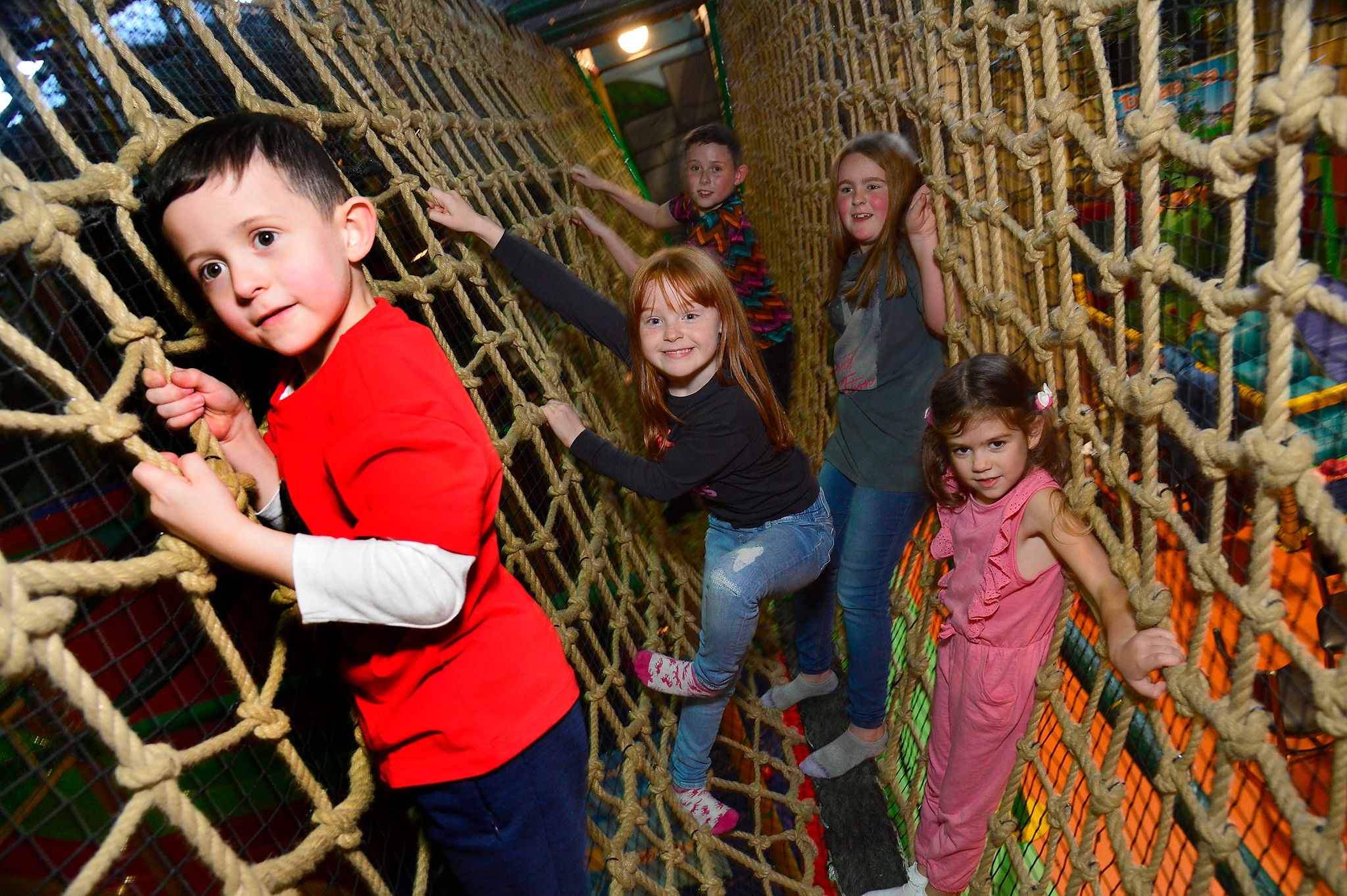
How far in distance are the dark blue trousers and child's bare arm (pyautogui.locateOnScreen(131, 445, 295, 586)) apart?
28cm

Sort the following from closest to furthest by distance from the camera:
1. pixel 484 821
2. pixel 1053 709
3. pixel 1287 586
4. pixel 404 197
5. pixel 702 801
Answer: pixel 484 821 < pixel 1053 709 < pixel 404 197 < pixel 1287 586 < pixel 702 801

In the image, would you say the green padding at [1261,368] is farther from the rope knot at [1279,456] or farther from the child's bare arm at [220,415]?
the child's bare arm at [220,415]

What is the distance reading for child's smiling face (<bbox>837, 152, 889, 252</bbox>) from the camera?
1273 millimetres

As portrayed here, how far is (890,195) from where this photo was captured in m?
1.23

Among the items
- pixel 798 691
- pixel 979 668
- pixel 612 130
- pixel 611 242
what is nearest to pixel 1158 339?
pixel 979 668

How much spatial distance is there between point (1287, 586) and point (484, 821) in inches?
47.0

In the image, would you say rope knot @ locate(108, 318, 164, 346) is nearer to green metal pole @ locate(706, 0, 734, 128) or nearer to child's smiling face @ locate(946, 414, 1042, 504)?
child's smiling face @ locate(946, 414, 1042, 504)

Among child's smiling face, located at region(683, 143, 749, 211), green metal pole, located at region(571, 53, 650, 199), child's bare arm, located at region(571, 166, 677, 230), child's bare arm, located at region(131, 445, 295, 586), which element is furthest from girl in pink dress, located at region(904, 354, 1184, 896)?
green metal pole, located at region(571, 53, 650, 199)

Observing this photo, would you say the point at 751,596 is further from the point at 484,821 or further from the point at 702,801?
the point at 484,821

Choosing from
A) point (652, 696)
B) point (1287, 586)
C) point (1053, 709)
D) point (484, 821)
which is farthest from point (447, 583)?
point (1287, 586)

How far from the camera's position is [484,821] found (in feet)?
2.39

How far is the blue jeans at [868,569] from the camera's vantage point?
130 centimetres

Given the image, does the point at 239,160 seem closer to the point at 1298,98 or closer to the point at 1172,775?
the point at 1298,98

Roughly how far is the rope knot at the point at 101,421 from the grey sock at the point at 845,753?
1210 millimetres
